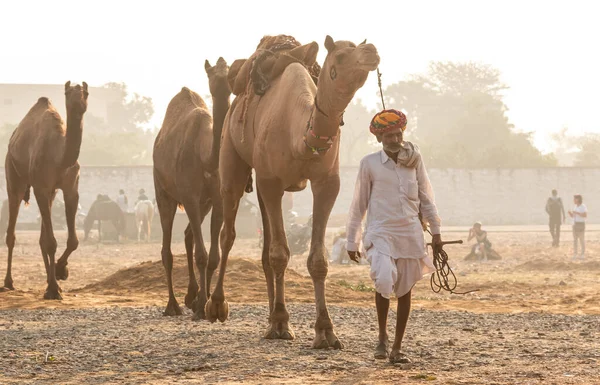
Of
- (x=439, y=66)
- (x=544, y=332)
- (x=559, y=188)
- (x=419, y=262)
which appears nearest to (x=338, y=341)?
(x=419, y=262)

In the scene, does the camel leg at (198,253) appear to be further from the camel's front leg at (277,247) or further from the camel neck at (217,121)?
the camel's front leg at (277,247)

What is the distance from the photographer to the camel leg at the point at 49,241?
13.5 meters

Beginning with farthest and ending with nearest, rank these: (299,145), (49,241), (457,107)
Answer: (457,107)
(49,241)
(299,145)

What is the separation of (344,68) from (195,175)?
14.0 ft

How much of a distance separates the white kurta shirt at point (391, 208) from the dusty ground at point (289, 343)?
0.89m

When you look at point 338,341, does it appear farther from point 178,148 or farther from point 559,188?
point 559,188

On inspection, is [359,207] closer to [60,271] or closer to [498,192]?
[60,271]

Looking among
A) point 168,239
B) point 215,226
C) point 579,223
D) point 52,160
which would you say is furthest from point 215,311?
point 579,223

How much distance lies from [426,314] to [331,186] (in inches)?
141

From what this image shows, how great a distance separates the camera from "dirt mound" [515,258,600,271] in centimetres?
2217

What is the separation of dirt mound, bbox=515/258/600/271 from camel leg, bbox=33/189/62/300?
12.1m

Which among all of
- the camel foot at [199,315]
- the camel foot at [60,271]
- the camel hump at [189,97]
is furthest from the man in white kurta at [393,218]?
the camel foot at [60,271]

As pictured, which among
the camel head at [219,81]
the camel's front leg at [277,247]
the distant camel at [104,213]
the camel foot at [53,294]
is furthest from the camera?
the distant camel at [104,213]

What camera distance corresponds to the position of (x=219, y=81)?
37.0 feet
